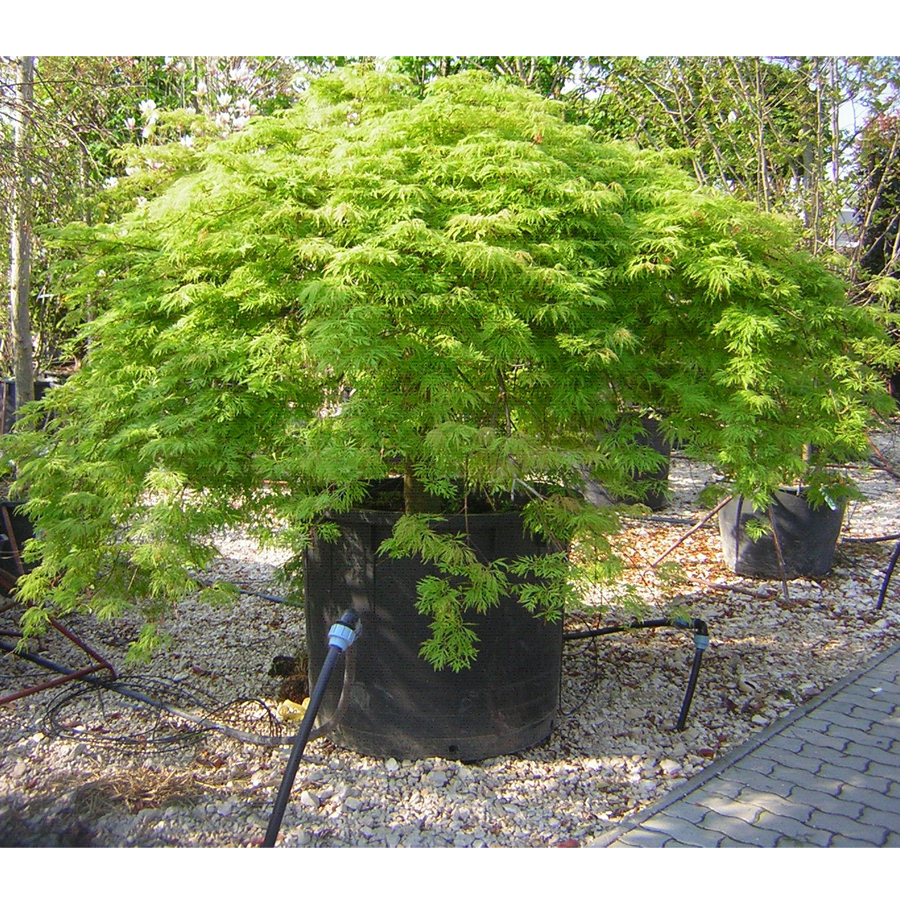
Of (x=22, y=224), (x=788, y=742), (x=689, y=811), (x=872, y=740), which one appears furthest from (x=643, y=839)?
(x=22, y=224)

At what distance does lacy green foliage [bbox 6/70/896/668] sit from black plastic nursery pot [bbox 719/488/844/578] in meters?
2.75

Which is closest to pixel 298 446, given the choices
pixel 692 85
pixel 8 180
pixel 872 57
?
pixel 8 180

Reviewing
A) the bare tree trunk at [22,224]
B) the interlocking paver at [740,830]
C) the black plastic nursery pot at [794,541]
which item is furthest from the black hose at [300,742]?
the black plastic nursery pot at [794,541]

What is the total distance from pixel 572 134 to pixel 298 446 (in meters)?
1.38

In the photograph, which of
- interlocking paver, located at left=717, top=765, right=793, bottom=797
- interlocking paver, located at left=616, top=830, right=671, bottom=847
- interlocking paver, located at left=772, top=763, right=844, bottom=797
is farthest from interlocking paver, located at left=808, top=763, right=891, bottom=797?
interlocking paver, located at left=616, top=830, right=671, bottom=847

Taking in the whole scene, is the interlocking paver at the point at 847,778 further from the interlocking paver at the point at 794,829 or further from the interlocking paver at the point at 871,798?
the interlocking paver at the point at 794,829

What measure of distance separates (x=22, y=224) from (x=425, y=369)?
11.3 ft

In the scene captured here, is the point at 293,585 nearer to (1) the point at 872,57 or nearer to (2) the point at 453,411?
(2) the point at 453,411

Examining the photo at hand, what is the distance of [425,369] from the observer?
227 cm

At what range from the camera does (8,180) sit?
4.43 metres

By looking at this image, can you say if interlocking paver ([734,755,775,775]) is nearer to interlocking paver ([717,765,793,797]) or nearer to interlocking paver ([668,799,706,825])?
interlocking paver ([717,765,793,797])

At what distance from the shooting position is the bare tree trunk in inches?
172

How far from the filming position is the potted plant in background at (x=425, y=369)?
2279 mm
